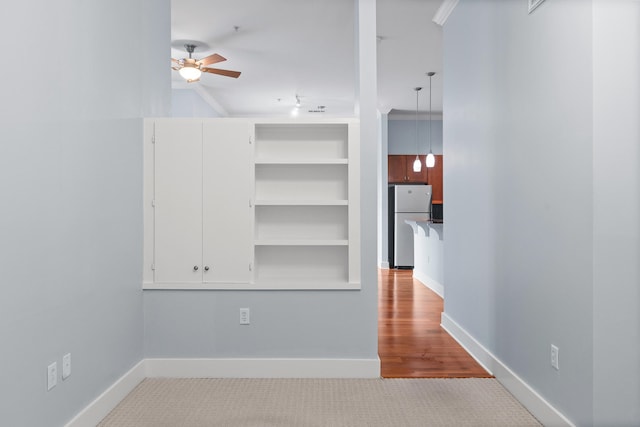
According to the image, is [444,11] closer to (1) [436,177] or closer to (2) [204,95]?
(2) [204,95]

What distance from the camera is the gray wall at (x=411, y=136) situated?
8.76 m

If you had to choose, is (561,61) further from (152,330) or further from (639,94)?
(152,330)

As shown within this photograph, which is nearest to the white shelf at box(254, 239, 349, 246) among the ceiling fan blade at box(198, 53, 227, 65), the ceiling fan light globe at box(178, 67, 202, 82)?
the ceiling fan blade at box(198, 53, 227, 65)

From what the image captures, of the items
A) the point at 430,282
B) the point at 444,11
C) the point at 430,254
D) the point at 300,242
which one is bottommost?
the point at 430,282

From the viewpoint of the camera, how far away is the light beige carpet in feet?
7.75

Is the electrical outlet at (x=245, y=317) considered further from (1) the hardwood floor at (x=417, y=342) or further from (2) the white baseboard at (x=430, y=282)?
(2) the white baseboard at (x=430, y=282)

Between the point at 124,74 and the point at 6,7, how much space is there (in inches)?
39.4

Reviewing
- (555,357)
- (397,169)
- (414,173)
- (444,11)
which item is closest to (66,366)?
(555,357)

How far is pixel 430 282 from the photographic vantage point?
20.4 ft

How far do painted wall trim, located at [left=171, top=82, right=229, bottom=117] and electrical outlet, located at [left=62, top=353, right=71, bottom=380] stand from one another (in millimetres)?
5178

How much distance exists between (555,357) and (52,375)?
2.42 meters

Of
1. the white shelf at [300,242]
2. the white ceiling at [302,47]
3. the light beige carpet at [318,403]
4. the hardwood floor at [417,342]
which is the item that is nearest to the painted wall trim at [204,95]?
the white ceiling at [302,47]

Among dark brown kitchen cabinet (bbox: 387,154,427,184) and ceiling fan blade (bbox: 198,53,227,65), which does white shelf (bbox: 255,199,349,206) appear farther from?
dark brown kitchen cabinet (bbox: 387,154,427,184)

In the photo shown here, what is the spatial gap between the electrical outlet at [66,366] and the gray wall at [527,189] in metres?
2.40
